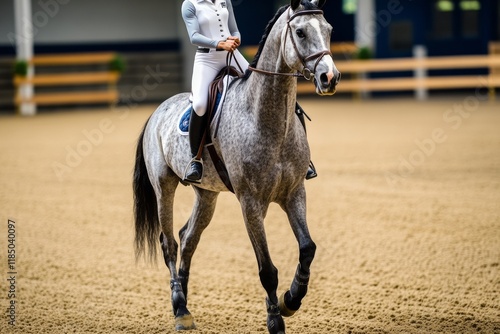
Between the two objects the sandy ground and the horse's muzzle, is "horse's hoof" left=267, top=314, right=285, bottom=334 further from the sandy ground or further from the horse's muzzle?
the horse's muzzle

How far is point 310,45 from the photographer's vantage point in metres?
4.32

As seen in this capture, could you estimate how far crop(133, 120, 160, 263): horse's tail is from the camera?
606 centimetres

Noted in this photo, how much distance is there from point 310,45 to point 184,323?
2.04 m

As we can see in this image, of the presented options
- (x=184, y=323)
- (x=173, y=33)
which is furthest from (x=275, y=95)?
(x=173, y=33)

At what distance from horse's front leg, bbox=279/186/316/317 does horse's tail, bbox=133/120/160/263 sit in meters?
1.56

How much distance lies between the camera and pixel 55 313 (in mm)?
5539

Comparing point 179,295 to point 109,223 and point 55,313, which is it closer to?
point 55,313

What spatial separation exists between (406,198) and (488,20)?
15.1 metres

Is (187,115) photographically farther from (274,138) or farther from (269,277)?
(269,277)

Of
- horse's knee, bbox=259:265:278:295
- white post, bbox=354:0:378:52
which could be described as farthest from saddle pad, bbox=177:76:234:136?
white post, bbox=354:0:378:52

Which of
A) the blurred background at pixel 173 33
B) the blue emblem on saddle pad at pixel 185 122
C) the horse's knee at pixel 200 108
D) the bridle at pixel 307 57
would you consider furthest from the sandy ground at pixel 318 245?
the blurred background at pixel 173 33

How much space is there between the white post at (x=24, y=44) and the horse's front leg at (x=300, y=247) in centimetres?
1725

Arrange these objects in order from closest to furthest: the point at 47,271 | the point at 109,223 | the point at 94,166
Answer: the point at 47,271 < the point at 109,223 < the point at 94,166

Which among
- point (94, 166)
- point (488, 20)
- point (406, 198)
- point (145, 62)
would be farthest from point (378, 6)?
point (406, 198)
